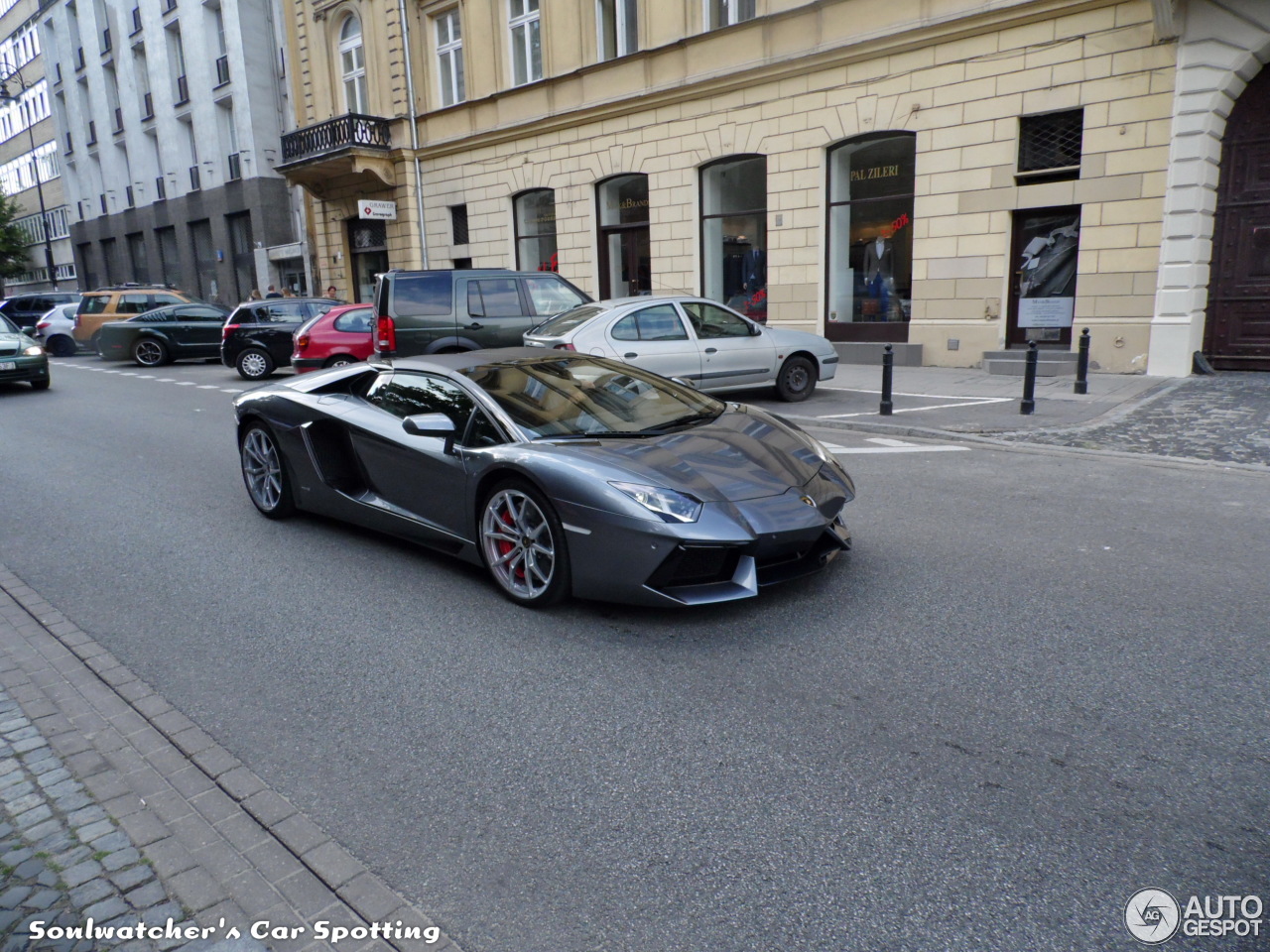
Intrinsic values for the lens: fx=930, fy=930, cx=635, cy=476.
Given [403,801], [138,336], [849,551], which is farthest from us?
[138,336]

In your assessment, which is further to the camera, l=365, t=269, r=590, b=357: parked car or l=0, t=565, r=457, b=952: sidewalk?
l=365, t=269, r=590, b=357: parked car

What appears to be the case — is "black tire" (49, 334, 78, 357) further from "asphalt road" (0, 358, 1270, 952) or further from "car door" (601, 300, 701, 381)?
"asphalt road" (0, 358, 1270, 952)

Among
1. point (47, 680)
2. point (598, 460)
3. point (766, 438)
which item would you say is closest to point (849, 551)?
point (766, 438)

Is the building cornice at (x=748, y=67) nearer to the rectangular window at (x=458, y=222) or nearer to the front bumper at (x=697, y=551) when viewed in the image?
the rectangular window at (x=458, y=222)

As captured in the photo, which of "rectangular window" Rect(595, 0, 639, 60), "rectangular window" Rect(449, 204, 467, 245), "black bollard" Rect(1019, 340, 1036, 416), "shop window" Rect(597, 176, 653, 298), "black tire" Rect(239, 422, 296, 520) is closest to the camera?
"black tire" Rect(239, 422, 296, 520)

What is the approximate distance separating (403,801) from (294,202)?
34420mm

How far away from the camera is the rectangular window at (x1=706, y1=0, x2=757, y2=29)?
17.9m

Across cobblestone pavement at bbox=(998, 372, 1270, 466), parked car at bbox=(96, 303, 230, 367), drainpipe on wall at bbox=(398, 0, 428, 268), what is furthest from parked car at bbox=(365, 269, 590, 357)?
drainpipe on wall at bbox=(398, 0, 428, 268)

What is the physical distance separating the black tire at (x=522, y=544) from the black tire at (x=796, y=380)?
26.0ft

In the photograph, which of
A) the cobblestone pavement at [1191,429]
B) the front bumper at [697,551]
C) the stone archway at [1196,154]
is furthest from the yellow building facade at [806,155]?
the front bumper at [697,551]

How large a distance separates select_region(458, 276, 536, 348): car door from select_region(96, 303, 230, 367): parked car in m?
11.0

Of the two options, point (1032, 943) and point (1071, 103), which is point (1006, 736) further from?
point (1071, 103)

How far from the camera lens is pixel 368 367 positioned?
20.7 ft

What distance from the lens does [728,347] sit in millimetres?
11828
